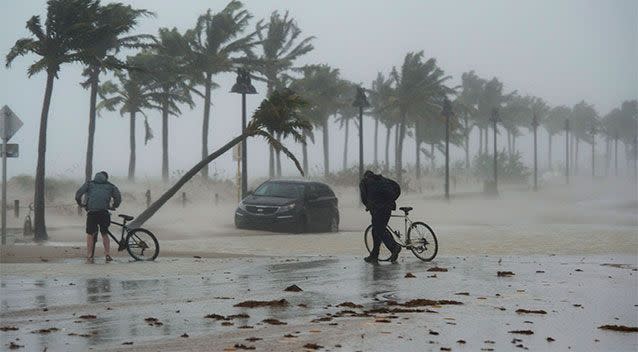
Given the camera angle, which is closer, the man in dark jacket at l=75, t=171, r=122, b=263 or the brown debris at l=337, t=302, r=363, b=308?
the brown debris at l=337, t=302, r=363, b=308

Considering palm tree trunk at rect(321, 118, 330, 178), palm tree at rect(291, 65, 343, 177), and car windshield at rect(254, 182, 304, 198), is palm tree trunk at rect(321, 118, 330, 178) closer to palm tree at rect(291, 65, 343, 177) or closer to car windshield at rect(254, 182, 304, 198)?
palm tree at rect(291, 65, 343, 177)

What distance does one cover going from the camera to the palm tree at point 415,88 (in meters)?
80.9

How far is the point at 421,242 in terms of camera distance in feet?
65.9

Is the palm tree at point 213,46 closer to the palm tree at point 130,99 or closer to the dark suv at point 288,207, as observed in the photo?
the palm tree at point 130,99

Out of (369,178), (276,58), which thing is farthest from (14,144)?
(276,58)

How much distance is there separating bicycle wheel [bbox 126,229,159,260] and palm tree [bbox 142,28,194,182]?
1749 inches

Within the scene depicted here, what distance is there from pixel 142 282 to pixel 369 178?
5527 millimetres

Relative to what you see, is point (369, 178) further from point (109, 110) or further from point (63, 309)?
point (109, 110)

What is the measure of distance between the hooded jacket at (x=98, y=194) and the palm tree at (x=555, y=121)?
152m

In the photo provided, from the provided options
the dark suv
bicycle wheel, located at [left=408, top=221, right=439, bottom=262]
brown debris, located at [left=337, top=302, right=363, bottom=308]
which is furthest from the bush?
brown debris, located at [left=337, top=302, right=363, bottom=308]

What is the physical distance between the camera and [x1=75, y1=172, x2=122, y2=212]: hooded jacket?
1959cm

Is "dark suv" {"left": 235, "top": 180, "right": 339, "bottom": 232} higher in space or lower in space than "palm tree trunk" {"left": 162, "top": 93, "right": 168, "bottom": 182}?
lower

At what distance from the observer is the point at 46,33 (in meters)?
31.1

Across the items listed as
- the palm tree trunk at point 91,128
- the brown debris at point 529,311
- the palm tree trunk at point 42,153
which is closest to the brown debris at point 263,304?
the brown debris at point 529,311
